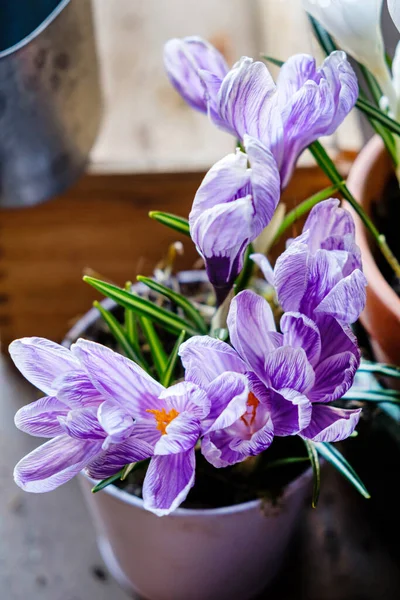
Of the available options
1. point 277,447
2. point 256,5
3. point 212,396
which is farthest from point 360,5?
point 256,5

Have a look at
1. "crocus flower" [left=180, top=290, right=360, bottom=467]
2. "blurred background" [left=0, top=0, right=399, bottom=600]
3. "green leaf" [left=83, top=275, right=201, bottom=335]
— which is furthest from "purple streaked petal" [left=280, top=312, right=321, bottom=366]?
"blurred background" [left=0, top=0, right=399, bottom=600]

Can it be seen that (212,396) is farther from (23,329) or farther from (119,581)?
(23,329)

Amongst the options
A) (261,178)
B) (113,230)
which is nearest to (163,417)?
(261,178)

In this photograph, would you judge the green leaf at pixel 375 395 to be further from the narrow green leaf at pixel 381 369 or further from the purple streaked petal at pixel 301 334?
the purple streaked petal at pixel 301 334

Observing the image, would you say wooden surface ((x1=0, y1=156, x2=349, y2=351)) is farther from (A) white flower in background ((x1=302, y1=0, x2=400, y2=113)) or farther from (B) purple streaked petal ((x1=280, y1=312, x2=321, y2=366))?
(B) purple streaked petal ((x1=280, y1=312, x2=321, y2=366))

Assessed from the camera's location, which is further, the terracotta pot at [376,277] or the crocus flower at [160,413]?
the terracotta pot at [376,277]

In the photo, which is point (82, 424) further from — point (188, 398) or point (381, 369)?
point (381, 369)

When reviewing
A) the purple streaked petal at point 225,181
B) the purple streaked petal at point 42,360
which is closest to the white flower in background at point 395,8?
the purple streaked petal at point 225,181
